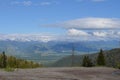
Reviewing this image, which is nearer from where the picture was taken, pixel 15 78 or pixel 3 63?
pixel 15 78

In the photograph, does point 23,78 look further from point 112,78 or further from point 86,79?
point 112,78

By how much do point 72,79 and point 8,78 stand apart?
8.50m

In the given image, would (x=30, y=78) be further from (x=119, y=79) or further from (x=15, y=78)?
(x=119, y=79)

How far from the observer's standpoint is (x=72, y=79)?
4756 centimetres

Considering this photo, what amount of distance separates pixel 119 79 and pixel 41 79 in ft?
43.8

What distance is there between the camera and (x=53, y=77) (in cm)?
4769

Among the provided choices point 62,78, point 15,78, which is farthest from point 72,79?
point 15,78

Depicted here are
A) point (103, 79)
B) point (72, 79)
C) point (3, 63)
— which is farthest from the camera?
point (3, 63)

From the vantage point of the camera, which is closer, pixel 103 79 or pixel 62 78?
pixel 62 78

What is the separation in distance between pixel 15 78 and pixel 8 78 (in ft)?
2.90

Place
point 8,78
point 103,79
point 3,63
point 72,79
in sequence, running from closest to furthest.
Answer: point 8,78, point 72,79, point 103,79, point 3,63

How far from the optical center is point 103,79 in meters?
50.9

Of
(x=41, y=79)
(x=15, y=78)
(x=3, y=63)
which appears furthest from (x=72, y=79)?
(x=3, y=63)

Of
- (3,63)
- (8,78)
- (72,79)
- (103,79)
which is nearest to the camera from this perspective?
(8,78)
